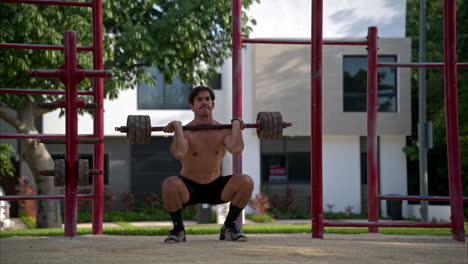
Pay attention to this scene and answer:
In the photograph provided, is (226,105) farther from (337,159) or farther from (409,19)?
(409,19)

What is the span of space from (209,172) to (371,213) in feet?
6.51

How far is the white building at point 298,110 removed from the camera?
17891 millimetres

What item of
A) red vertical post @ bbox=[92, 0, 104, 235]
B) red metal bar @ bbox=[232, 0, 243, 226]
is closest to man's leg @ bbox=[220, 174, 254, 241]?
red metal bar @ bbox=[232, 0, 243, 226]

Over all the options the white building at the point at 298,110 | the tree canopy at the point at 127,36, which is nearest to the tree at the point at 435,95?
the white building at the point at 298,110

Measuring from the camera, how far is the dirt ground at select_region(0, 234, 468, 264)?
4152 millimetres

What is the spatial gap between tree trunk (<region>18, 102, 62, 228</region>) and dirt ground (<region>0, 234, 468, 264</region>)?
6.69 meters

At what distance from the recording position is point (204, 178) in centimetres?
525

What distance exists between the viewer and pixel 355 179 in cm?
1908

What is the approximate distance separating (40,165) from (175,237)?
7322mm

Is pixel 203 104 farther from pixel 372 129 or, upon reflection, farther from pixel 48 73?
pixel 372 129

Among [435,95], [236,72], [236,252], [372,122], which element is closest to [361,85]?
[435,95]

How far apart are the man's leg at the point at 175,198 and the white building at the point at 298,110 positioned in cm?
1208

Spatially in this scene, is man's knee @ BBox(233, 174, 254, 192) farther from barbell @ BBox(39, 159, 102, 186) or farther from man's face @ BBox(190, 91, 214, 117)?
barbell @ BBox(39, 159, 102, 186)

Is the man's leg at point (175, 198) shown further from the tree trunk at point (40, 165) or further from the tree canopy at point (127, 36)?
the tree trunk at point (40, 165)
